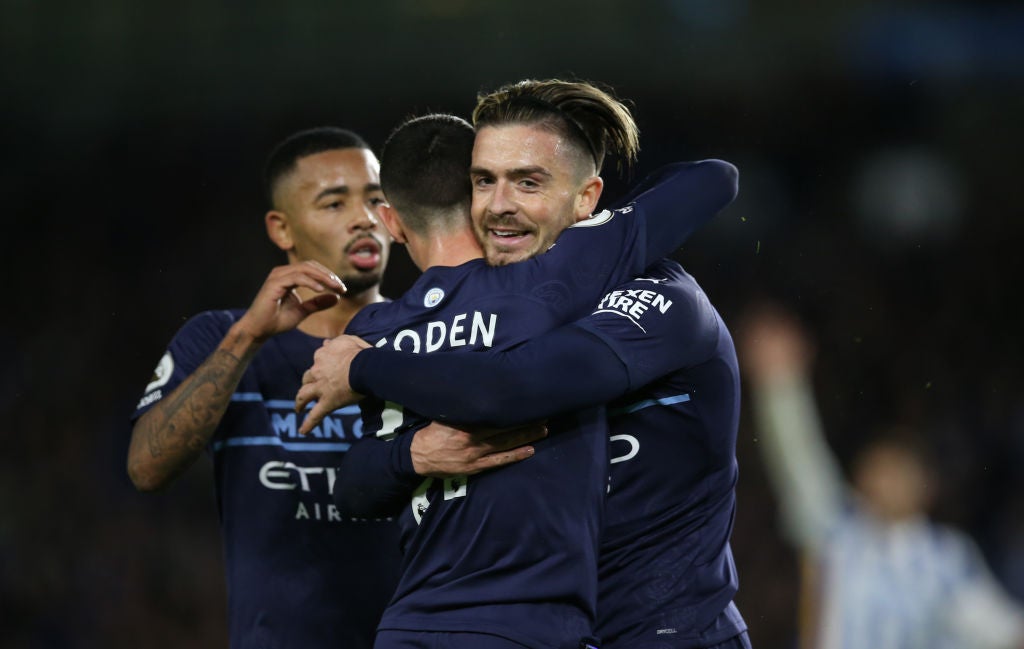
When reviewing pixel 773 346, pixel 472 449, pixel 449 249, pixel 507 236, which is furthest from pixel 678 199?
pixel 773 346

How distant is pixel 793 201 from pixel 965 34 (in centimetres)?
301

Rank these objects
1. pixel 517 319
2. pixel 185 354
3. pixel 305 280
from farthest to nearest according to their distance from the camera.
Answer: pixel 185 354 < pixel 305 280 < pixel 517 319

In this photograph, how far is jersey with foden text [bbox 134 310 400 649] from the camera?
358cm

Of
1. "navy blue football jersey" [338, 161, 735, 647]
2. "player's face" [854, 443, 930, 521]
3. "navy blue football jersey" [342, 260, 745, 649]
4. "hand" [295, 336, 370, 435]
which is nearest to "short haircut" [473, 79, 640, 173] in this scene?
"navy blue football jersey" [338, 161, 735, 647]

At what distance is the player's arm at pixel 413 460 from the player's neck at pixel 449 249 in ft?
1.38

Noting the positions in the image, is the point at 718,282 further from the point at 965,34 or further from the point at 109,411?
the point at 109,411

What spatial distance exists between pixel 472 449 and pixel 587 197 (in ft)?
2.49

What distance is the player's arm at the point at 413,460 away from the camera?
273cm

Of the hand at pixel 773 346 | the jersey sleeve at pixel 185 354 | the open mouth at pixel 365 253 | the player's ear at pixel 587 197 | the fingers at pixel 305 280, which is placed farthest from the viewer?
the hand at pixel 773 346

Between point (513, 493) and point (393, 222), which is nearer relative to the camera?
point (513, 493)

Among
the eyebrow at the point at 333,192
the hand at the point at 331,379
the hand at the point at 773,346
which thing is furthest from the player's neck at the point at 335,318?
the hand at the point at 773,346

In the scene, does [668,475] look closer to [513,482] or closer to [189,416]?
[513,482]

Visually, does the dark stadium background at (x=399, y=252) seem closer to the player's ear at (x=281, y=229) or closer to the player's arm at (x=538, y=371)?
the player's ear at (x=281, y=229)

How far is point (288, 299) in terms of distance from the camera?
3402 mm
